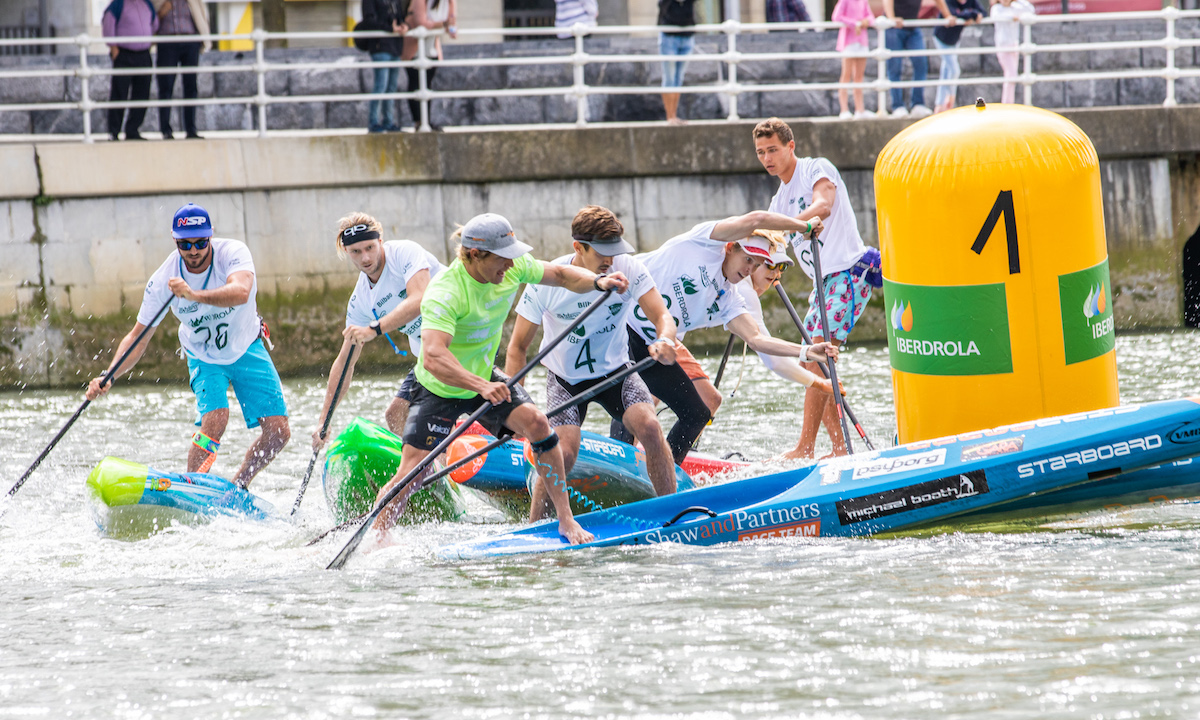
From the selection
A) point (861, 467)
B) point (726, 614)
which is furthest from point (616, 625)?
point (861, 467)

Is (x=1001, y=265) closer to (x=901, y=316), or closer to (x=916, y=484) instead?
(x=901, y=316)

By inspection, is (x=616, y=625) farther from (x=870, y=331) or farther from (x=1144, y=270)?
(x=1144, y=270)

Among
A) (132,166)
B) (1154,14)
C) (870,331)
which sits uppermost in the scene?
(1154,14)

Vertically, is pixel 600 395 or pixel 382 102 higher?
pixel 382 102

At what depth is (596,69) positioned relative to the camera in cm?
1736

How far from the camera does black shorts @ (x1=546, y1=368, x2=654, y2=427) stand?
6604mm

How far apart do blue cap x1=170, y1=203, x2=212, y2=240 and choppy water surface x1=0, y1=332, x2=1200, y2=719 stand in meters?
1.53

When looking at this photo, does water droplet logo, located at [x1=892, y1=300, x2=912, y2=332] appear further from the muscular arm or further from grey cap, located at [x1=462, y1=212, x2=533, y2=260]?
grey cap, located at [x1=462, y1=212, x2=533, y2=260]

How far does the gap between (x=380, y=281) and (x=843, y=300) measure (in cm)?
273

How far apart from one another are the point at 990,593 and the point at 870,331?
354 inches

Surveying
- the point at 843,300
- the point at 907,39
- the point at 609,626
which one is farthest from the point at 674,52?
the point at 609,626

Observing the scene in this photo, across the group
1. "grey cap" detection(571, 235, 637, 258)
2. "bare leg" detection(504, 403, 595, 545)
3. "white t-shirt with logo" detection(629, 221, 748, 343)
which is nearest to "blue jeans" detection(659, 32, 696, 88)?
"white t-shirt with logo" detection(629, 221, 748, 343)

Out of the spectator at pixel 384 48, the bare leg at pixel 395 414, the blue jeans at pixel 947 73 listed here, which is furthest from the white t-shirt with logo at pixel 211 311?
the blue jeans at pixel 947 73

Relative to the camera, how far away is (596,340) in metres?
6.60
